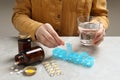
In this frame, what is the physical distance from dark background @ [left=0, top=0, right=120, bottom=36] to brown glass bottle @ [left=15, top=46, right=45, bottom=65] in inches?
45.3

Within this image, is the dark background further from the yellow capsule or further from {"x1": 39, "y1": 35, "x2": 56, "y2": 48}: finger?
the yellow capsule

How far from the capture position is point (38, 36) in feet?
3.22

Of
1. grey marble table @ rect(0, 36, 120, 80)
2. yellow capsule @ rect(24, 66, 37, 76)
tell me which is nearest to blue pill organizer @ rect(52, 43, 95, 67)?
grey marble table @ rect(0, 36, 120, 80)

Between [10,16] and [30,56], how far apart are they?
4.09 feet

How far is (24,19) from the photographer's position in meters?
1.11

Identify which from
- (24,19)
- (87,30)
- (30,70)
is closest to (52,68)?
(30,70)

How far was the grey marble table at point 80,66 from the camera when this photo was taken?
808 millimetres

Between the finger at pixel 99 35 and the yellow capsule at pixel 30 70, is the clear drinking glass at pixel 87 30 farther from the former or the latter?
the yellow capsule at pixel 30 70

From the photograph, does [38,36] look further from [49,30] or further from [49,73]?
[49,73]

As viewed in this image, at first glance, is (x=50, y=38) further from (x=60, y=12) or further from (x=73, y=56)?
(x=60, y=12)

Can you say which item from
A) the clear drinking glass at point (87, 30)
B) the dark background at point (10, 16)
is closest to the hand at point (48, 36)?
the clear drinking glass at point (87, 30)

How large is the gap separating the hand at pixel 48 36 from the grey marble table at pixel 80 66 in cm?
4

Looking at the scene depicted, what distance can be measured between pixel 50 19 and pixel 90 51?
0.99 feet

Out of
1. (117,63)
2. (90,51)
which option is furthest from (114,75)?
(90,51)
